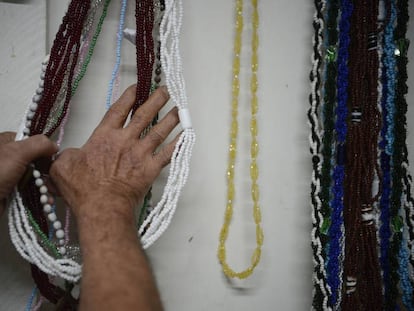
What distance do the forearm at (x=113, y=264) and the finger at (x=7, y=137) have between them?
0.26 metres

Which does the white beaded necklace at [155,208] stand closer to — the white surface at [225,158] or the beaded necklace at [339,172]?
the white surface at [225,158]

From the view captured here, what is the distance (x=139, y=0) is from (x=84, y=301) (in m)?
0.65

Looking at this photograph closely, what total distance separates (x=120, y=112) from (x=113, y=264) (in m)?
0.33

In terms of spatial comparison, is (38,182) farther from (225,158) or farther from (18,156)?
(225,158)

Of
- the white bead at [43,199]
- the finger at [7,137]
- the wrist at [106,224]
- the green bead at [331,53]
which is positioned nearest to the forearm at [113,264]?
the wrist at [106,224]

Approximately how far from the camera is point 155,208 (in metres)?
0.77

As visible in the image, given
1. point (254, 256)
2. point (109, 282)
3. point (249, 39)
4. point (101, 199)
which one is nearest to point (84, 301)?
point (109, 282)

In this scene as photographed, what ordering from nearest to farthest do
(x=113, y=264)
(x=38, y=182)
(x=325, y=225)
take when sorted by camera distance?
1. (x=113, y=264)
2. (x=38, y=182)
3. (x=325, y=225)

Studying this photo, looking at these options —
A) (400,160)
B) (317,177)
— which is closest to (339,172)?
(317,177)

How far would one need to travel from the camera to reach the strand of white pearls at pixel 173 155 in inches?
29.8

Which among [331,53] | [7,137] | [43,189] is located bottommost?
[43,189]

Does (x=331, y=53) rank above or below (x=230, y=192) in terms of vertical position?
above

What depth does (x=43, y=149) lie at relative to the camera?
2.31 ft

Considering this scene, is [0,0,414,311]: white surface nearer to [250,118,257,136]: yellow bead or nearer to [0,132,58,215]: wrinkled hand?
[250,118,257,136]: yellow bead
